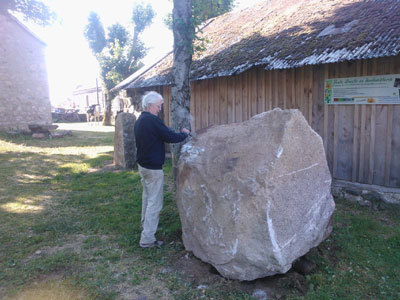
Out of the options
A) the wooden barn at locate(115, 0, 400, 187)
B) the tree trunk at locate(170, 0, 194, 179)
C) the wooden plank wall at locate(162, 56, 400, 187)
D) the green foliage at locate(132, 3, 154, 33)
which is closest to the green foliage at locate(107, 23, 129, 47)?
the green foliage at locate(132, 3, 154, 33)

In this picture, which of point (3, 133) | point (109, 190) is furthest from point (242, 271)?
point (3, 133)

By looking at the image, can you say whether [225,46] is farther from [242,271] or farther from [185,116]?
[242,271]

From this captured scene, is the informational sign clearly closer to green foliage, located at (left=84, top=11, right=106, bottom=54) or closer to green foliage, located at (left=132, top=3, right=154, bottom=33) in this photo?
green foliage, located at (left=132, top=3, right=154, bottom=33)

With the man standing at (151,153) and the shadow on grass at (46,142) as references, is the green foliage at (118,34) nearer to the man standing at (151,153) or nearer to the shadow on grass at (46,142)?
the shadow on grass at (46,142)

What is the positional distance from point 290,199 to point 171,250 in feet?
5.67

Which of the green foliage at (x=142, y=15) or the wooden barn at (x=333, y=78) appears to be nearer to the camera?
the wooden barn at (x=333, y=78)

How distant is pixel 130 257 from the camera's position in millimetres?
3861

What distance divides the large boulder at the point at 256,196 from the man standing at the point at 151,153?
15.4 inches

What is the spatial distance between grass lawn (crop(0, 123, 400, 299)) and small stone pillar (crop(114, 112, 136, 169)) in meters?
2.21

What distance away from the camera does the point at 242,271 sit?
3111 millimetres

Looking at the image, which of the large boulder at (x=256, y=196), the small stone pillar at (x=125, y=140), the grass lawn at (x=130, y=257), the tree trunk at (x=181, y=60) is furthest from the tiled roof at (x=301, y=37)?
the grass lawn at (x=130, y=257)

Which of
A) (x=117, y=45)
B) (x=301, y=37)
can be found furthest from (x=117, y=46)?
(x=301, y=37)

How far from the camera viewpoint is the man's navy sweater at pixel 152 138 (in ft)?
12.7

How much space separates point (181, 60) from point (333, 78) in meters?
2.95
